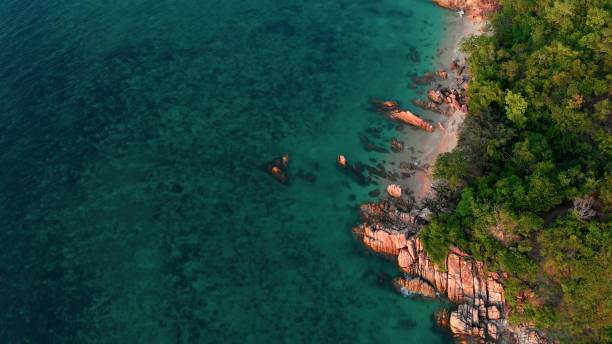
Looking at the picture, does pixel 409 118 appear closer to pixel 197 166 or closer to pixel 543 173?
pixel 543 173

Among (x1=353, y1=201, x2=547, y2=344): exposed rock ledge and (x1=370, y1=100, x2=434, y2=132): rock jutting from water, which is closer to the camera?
(x1=353, y1=201, x2=547, y2=344): exposed rock ledge

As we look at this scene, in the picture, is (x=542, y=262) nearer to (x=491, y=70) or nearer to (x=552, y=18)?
(x=491, y=70)

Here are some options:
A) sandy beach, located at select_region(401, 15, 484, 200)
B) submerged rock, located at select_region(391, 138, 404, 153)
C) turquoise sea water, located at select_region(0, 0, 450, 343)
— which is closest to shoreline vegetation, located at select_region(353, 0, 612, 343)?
sandy beach, located at select_region(401, 15, 484, 200)

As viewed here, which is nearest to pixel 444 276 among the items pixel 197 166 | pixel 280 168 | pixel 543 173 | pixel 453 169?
pixel 453 169

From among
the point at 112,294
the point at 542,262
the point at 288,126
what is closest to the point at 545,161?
the point at 542,262

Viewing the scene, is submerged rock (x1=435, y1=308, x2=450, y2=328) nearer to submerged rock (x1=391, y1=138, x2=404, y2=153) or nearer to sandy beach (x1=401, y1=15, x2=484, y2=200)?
sandy beach (x1=401, y1=15, x2=484, y2=200)

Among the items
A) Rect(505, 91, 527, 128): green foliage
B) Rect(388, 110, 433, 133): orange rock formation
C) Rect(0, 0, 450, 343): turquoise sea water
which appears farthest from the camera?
Rect(388, 110, 433, 133): orange rock formation
